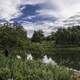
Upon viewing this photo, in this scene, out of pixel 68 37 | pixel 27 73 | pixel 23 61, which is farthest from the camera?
pixel 68 37

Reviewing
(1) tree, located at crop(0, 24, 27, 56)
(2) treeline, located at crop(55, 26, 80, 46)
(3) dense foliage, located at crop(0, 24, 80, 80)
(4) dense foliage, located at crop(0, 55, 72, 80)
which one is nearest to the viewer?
(4) dense foliage, located at crop(0, 55, 72, 80)

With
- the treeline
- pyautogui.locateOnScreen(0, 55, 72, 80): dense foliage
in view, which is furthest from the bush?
the treeline

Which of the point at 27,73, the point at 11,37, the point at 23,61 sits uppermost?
the point at 11,37

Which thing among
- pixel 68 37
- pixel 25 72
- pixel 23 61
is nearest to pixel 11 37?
pixel 23 61

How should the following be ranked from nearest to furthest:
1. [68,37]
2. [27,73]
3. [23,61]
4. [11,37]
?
[27,73], [23,61], [11,37], [68,37]

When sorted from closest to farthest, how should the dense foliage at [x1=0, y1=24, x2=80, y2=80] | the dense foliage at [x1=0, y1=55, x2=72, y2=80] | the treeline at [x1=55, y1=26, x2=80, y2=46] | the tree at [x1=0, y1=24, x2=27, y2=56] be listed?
the dense foliage at [x1=0, y1=55, x2=72, y2=80], the dense foliage at [x1=0, y1=24, x2=80, y2=80], the tree at [x1=0, y1=24, x2=27, y2=56], the treeline at [x1=55, y1=26, x2=80, y2=46]

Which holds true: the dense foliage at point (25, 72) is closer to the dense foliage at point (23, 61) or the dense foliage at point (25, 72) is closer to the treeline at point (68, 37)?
the dense foliage at point (23, 61)

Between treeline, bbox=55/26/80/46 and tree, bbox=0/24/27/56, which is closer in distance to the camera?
tree, bbox=0/24/27/56

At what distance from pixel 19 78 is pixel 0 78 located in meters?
0.82

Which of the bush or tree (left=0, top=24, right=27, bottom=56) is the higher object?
tree (left=0, top=24, right=27, bottom=56)

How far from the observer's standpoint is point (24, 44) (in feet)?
110

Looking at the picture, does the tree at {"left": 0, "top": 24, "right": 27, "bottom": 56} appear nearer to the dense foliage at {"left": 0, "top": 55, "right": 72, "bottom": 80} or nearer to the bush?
the dense foliage at {"left": 0, "top": 55, "right": 72, "bottom": 80}

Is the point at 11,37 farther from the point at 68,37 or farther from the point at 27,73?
the point at 68,37

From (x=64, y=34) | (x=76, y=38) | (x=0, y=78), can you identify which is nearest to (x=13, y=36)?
(x=0, y=78)
